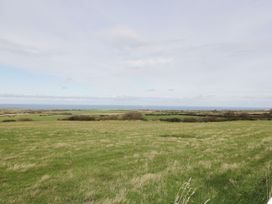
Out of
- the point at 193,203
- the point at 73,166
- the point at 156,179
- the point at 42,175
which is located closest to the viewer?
the point at 193,203

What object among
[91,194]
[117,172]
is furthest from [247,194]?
[117,172]

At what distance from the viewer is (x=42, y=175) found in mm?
13781

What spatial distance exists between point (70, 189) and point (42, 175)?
3571 millimetres

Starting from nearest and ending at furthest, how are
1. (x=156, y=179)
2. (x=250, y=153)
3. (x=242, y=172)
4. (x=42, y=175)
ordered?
(x=156, y=179), (x=242, y=172), (x=42, y=175), (x=250, y=153)

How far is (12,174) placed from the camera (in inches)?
555

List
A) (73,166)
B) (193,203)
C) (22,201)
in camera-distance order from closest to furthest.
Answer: (193,203) < (22,201) < (73,166)

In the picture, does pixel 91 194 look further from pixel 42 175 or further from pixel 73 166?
pixel 73 166

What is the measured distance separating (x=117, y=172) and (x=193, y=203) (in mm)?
5763

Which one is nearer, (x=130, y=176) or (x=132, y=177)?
(x=132, y=177)

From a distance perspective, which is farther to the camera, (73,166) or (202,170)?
(73,166)

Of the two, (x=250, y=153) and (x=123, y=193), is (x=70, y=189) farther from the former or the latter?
(x=250, y=153)

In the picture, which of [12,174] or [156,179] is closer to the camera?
[156,179]

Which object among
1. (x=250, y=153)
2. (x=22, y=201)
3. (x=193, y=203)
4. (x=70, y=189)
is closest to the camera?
(x=193, y=203)

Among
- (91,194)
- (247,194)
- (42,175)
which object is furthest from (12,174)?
(247,194)
